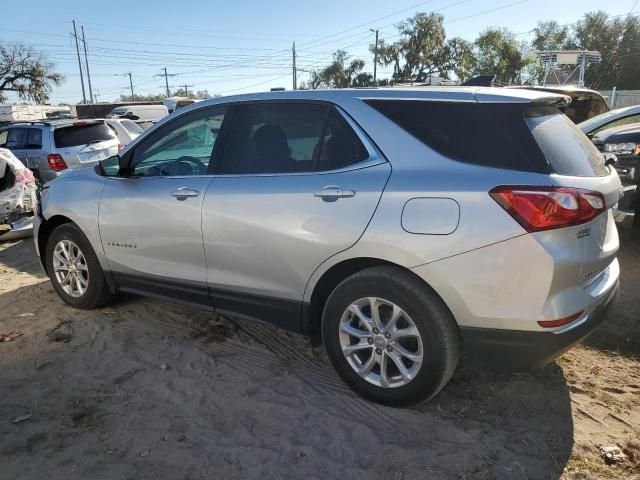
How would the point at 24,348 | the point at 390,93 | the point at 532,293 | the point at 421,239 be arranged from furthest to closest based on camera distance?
the point at 24,348 → the point at 390,93 → the point at 421,239 → the point at 532,293

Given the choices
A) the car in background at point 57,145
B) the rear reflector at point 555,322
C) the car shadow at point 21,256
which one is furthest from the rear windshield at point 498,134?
the car in background at point 57,145

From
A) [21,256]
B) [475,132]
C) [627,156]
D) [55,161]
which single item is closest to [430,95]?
[475,132]

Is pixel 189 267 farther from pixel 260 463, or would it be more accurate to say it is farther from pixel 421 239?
pixel 421 239

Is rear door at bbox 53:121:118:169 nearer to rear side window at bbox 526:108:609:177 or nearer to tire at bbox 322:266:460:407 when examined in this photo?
tire at bbox 322:266:460:407

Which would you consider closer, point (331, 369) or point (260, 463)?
point (260, 463)

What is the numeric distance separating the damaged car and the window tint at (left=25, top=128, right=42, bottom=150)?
2.34m

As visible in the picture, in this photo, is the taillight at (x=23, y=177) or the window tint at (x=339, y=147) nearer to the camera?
the window tint at (x=339, y=147)

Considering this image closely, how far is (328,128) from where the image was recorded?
3.01 m

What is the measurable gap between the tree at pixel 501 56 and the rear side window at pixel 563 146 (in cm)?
6022

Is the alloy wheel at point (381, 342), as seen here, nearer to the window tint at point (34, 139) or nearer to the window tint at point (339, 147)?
the window tint at point (339, 147)

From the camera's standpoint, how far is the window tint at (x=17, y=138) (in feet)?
31.6

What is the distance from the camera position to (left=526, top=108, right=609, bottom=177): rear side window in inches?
98.2

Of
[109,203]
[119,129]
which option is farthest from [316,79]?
[109,203]

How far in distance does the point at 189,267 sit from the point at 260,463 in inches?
59.6
